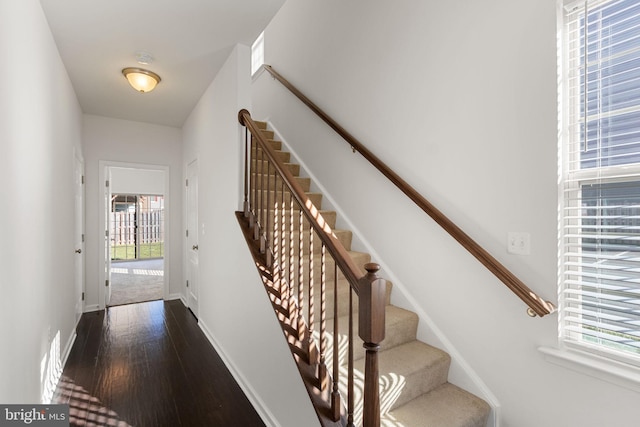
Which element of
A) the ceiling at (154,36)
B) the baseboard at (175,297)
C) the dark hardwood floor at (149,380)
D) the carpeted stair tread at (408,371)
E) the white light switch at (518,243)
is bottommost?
the dark hardwood floor at (149,380)

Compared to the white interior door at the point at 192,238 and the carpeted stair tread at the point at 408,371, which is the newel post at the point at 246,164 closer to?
the carpeted stair tread at the point at 408,371

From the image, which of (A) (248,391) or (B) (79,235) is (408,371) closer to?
(A) (248,391)

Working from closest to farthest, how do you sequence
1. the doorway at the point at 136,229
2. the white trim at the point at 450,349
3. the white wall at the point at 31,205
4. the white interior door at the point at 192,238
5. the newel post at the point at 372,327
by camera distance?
the newel post at the point at 372,327
the white wall at the point at 31,205
the white trim at the point at 450,349
the white interior door at the point at 192,238
the doorway at the point at 136,229

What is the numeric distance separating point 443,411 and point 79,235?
14.4ft

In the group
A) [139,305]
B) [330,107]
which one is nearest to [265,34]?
[330,107]

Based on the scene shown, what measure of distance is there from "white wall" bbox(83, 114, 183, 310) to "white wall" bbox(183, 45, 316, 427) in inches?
50.3

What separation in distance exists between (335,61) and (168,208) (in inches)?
134

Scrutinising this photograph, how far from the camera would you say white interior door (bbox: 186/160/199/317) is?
4148 millimetres

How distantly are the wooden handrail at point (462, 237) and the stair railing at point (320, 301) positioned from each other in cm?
71

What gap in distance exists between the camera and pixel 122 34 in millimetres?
2426

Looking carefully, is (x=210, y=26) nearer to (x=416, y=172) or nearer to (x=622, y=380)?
(x=416, y=172)

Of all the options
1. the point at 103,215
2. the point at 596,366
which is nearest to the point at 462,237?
the point at 596,366

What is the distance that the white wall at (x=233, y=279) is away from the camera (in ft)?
6.45

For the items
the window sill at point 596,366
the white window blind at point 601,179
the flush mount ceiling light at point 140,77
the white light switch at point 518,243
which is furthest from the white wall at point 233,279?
the white window blind at point 601,179
